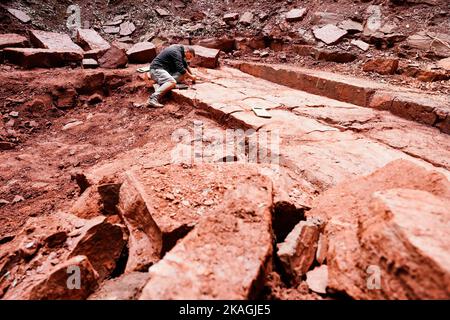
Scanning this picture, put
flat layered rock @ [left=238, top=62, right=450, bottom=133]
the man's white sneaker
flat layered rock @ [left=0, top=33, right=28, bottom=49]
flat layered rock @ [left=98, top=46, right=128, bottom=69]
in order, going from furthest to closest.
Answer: flat layered rock @ [left=98, top=46, right=128, bottom=69] < flat layered rock @ [left=0, top=33, right=28, bottom=49] < the man's white sneaker < flat layered rock @ [left=238, top=62, right=450, bottom=133]

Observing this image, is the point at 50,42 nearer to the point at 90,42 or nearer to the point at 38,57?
the point at 90,42

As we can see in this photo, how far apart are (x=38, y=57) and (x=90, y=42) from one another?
144cm

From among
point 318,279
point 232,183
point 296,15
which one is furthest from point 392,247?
point 296,15

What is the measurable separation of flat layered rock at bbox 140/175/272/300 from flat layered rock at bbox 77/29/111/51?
559cm

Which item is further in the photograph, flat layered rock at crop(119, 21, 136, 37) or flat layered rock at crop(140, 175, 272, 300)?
flat layered rock at crop(119, 21, 136, 37)

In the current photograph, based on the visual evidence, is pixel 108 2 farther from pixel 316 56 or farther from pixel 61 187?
pixel 61 187

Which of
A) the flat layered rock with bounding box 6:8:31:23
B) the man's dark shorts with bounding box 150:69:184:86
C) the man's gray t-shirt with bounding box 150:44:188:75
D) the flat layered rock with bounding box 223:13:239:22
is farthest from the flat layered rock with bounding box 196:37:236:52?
the flat layered rock with bounding box 6:8:31:23

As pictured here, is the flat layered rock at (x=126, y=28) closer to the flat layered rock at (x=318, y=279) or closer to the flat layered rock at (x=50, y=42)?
the flat layered rock at (x=50, y=42)

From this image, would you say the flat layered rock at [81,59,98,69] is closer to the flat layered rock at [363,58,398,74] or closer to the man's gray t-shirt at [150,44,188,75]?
the man's gray t-shirt at [150,44,188,75]

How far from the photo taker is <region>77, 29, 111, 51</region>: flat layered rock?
19.7ft

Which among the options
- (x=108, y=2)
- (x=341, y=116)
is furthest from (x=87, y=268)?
(x=108, y=2)

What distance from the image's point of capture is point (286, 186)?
6.93 feet

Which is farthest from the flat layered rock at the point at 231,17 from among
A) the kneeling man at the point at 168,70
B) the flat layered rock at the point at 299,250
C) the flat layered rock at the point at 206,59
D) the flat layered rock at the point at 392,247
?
the flat layered rock at the point at 299,250

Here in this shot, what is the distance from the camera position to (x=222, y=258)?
127cm
